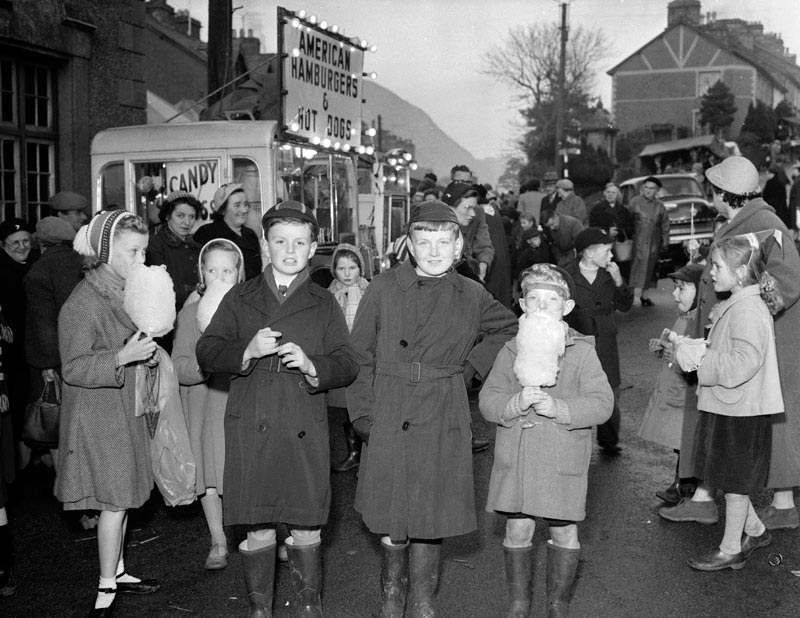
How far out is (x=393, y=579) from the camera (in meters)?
4.26

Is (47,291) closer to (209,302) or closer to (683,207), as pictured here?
(209,302)

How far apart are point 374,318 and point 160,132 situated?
571cm

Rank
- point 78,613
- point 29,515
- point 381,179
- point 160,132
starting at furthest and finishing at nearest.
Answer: point 381,179
point 160,132
point 29,515
point 78,613

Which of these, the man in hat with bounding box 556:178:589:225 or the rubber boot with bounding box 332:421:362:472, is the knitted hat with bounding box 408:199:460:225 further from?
the man in hat with bounding box 556:178:589:225

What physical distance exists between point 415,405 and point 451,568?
1427mm

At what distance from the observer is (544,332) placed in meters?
4.05

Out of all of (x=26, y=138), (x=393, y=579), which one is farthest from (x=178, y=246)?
(x=26, y=138)

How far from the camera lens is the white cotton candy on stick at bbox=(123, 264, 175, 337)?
4.35 meters

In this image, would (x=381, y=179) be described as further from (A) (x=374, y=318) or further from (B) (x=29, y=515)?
(A) (x=374, y=318)

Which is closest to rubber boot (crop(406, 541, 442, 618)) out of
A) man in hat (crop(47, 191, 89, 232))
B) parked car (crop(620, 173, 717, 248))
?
man in hat (crop(47, 191, 89, 232))

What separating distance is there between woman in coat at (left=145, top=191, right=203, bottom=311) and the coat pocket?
353cm

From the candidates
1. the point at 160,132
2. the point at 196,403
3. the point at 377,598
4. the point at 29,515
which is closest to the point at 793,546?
the point at 377,598

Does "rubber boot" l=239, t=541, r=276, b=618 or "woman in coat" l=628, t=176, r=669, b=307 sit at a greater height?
"woman in coat" l=628, t=176, r=669, b=307

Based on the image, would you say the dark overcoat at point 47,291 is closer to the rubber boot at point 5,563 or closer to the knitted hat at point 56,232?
the knitted hat at point 56,232
